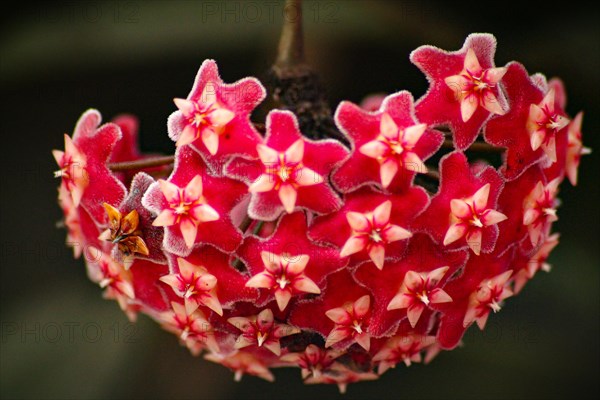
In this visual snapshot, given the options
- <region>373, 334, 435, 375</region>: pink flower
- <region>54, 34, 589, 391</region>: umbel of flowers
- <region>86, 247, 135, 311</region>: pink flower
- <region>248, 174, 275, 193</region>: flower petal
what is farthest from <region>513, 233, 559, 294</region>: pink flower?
<region>86, 247, 135, 311</region>: pink flower

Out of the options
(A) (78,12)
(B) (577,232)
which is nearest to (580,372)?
(B) (577,232)

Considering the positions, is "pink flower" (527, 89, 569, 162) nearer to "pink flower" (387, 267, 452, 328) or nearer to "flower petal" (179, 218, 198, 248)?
"pink flower" (387, 267, 452, 328)

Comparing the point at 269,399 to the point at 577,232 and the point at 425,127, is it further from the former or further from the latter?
the point at 425,127

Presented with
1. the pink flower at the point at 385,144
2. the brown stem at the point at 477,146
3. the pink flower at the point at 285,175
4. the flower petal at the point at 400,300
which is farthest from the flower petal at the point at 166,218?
the brown stem at the point at 477,146

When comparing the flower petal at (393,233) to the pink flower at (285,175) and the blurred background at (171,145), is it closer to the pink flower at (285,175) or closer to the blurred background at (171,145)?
the pink flower at (285,175)

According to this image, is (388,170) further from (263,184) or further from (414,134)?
(263,184)

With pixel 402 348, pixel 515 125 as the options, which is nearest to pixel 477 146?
pixel 515 125

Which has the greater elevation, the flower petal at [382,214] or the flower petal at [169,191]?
the flower petal at [169,191]
